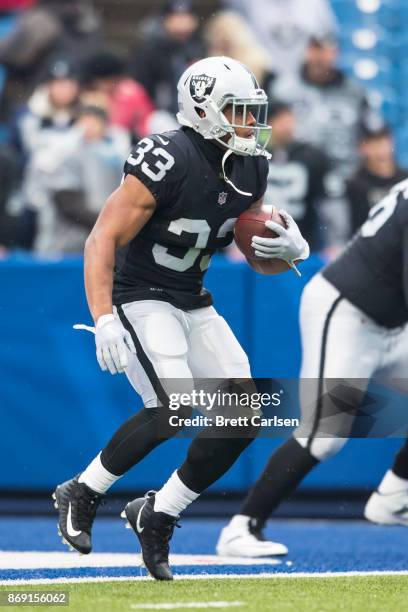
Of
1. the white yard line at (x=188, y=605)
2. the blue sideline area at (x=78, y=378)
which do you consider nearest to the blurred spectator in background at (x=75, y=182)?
the blue sideline area at (x=78, y=378)

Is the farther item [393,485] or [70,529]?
[393,485]

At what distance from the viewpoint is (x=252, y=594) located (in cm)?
391

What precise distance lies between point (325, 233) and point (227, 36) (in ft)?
5.82

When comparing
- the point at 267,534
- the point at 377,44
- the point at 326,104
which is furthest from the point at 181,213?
the point at 377,44

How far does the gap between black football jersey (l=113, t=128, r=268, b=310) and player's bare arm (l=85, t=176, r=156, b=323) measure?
5 cm

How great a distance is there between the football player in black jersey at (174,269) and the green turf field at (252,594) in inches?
8.0

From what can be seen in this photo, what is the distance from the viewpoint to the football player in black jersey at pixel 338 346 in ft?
16.2

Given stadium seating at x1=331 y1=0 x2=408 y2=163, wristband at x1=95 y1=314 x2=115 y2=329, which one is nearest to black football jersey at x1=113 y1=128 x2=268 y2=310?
wristband at x1=95 y1=314 x2=115 y2=329

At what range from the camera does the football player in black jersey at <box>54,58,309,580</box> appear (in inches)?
160

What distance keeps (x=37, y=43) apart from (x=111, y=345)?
16.2 feet

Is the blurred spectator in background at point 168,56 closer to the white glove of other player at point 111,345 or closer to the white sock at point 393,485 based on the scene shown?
the white sock at point 393,485

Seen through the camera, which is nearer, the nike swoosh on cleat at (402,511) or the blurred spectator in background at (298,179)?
→ the nike swoosh on cleat at (402,511)

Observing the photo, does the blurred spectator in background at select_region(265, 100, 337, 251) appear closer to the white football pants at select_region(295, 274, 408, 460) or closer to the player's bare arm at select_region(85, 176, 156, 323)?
the white football pants at select_region(295, 274, 408, 460)

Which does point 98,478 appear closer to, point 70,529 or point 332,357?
point 70,529
